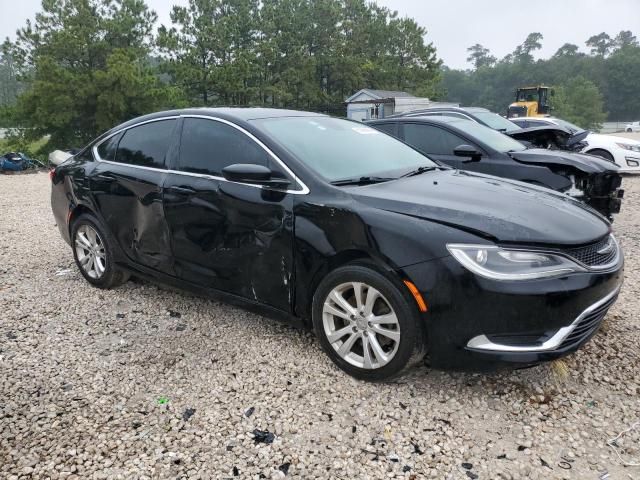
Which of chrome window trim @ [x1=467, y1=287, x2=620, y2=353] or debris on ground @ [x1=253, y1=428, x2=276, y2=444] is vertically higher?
chrome window trim @ [x1=467, y1=287, x2=620, y2=353]

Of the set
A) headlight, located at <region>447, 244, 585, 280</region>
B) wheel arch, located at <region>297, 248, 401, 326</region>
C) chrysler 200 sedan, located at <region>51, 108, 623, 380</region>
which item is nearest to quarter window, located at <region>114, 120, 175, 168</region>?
chrysler 200 sedan, located at <region>51, 108, 623, 380</region>

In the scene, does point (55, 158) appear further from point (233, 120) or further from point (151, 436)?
point (151, 436)

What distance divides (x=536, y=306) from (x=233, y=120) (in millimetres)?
2307

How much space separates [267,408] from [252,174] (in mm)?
1364

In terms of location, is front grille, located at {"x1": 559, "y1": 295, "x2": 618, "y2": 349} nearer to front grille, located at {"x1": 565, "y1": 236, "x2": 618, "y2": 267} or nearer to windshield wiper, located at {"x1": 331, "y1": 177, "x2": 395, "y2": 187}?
front grille, located at {"x1": 565, "y1": 236, "x2": 618, "y2": 267}

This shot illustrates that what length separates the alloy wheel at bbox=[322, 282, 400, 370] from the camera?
9.28 ft

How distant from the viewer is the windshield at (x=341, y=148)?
328 centimetres

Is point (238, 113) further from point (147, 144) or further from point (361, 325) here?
point (361, 325)

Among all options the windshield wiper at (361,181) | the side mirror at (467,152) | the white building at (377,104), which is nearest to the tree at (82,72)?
the white building at (377,104)

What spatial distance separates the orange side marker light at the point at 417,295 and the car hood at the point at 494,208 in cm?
36

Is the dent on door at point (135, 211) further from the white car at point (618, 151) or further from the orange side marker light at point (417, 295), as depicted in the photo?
the white car at point (618, 151)

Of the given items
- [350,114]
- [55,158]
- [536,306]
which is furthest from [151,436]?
[350,114]

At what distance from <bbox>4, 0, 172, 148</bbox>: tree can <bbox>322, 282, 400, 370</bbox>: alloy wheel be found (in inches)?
810

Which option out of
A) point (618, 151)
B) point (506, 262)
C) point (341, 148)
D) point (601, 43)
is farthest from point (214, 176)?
point (601, 43)
